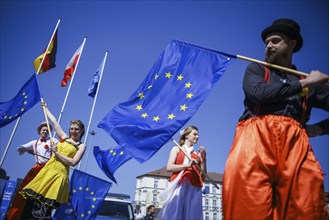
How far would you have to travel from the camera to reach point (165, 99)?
3.27 m

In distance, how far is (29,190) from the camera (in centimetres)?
404

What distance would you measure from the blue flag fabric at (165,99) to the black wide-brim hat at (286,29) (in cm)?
97

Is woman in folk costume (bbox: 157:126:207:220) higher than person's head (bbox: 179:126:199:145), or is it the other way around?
person's head (bbox: 179:126:199:145)

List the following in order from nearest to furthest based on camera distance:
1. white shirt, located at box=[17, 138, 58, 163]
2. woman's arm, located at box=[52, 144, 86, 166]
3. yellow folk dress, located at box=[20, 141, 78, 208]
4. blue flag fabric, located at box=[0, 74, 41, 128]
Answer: yellow folk dress, located at box=[20, 141, 78, 208] < woman's arm, located at box=[52, 144, 86, 166] < blue flag fabric, located at box=[0, 74, 41, 128] < white shirt, located at box=[17, 138, 58, 163]

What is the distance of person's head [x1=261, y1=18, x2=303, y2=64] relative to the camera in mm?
2160

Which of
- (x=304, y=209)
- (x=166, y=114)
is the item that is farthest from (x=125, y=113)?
(x=304, y=209)

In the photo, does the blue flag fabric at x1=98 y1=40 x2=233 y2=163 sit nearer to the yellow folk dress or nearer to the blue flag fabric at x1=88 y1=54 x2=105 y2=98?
the yellow folk dress

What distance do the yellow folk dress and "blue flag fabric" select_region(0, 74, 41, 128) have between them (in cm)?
151

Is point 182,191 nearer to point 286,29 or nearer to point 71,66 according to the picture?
point 286,29

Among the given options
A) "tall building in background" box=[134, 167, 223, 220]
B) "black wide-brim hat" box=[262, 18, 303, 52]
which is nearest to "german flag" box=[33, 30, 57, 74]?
"black wide-brim hat" box=[262, 18, 303, 52]

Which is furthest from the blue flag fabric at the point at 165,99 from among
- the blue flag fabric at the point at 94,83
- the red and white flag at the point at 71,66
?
the red and white flag at the point at 71,66

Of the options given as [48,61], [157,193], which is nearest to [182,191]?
[48,61]

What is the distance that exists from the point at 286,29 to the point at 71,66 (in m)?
11.2

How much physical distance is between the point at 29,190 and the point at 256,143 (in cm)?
366
